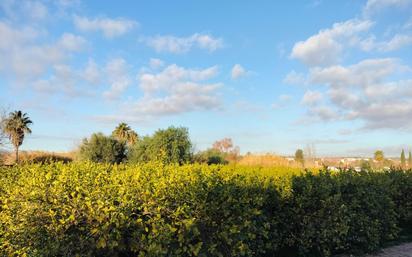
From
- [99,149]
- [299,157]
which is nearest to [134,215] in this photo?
[99,149]

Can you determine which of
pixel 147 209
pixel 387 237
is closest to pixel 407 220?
pixel 387 237

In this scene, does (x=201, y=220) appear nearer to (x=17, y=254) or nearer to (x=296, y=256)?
(x=17, y=254)

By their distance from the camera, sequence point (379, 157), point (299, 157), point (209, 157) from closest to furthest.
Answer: point (209, 157) < point (299, 157) < point (379, 157)

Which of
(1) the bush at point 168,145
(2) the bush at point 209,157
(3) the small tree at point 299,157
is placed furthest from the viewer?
(3) the small tree at point 299,157

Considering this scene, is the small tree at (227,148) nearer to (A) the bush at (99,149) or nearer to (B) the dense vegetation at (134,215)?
(A) the bush at (99,149)

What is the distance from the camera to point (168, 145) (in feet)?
66.3

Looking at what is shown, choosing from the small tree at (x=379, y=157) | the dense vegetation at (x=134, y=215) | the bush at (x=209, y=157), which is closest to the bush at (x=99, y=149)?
the bush at (x=209, y=157)

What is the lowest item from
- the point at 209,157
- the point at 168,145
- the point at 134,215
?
the point at 134,215

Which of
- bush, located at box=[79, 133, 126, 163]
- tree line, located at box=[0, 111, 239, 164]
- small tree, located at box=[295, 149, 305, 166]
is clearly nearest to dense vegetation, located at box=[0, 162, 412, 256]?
tree line, located at box=[0, 111, 239, 164]

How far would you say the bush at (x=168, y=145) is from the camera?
2009 centimetres

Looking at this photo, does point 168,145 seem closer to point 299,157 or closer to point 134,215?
point 299,157

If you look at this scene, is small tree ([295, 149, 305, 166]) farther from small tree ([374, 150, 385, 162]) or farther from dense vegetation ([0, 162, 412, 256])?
dense vegetation ([0, 162, 412, 256])

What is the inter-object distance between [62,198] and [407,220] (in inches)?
348

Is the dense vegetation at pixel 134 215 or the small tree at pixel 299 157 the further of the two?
the small tree at pixel 299 157
